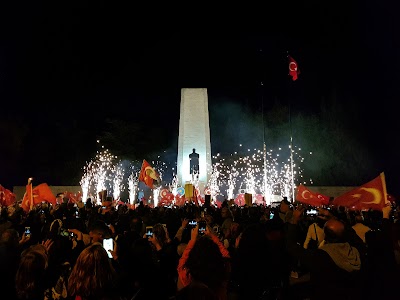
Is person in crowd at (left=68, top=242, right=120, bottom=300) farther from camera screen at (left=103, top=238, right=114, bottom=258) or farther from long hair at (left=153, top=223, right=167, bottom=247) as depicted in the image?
long hair at (left=153, top=223, right=167, bottom=247)

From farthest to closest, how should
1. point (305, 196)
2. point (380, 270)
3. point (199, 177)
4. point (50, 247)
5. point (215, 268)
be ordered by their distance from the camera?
point (199, 177) < point (305, 196) < point (50, 247) < point (380, 270) < point (215, 268)

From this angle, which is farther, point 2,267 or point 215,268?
point 2,267

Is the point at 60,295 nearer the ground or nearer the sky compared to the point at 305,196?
nearer the ground

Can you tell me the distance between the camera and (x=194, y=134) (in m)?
35.8

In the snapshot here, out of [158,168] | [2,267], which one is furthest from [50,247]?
[158,168]

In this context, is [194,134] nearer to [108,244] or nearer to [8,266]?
[108,244]

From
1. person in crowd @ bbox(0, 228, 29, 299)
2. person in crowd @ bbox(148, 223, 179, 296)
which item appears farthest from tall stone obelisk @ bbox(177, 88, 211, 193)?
person in crowd @ bbox(0, 228, 29, 299)

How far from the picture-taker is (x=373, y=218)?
13664 millimetres

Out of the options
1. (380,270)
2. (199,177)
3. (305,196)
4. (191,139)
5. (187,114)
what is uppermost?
(187,114)

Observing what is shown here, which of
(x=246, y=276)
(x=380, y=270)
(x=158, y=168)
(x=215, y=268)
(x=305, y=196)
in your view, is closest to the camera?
(x=215, y=268)

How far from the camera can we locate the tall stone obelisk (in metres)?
35.4

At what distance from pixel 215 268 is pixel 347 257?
1.81 meters

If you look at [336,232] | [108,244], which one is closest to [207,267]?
[336,232]

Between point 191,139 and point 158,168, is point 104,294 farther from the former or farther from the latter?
point 158,168
